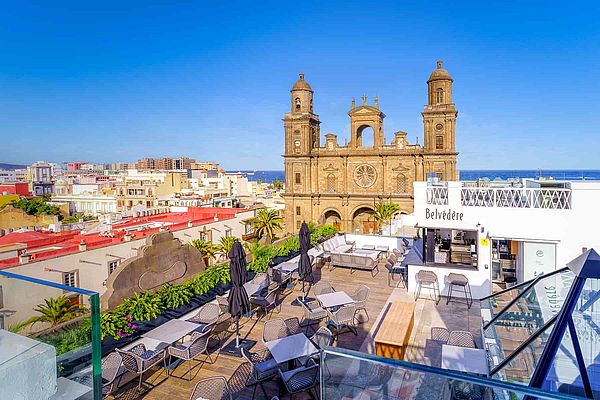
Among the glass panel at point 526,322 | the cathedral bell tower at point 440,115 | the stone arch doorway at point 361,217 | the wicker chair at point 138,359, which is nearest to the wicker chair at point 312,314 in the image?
the wicker chair at point 138,359

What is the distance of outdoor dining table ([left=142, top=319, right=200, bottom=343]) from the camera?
6.45m

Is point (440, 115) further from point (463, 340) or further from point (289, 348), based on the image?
point (289, 348)

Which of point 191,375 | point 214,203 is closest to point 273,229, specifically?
point 191,375

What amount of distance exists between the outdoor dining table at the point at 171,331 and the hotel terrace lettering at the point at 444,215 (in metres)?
7.42

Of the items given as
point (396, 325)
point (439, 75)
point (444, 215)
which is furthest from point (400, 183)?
point (396, 325)

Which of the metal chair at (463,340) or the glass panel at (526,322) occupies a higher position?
the glass panel at (526,322)

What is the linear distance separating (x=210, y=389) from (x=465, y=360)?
3672 millimetres

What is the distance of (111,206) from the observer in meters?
63.2

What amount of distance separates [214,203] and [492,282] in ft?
155

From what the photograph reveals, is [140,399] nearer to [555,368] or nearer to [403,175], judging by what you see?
[555,368]

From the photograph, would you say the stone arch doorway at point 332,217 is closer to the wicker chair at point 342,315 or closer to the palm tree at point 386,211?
the palm tree at point 386,211

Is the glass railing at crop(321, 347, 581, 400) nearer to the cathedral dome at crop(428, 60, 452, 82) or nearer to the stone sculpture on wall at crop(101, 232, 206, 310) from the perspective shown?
the stone sculpture on wall at crop(101, 232, 206, 310)

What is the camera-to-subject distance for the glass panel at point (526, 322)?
131 inches

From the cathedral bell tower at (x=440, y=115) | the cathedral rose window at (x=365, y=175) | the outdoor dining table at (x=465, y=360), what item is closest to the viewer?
the outdoor dining table at (x=465, y=360)
